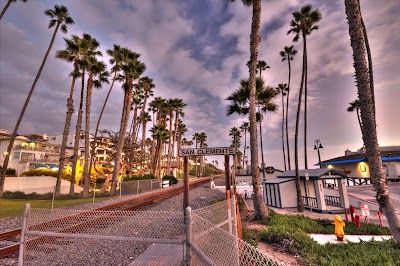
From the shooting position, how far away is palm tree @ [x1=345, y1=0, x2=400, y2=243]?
20.7 feet

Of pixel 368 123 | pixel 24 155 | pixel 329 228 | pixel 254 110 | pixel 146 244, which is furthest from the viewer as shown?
pixel 24 155

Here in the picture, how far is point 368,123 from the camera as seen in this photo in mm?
6637

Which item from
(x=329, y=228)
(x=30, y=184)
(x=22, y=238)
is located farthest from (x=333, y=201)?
(x=30, y=184)

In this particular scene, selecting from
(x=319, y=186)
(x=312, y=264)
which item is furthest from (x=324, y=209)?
(x=312, y=264)

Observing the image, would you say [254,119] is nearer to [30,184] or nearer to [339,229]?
[339,229]

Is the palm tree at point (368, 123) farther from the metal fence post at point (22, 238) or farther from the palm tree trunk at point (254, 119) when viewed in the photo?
the metal fence post at point (22, 238)

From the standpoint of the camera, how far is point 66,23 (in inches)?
957

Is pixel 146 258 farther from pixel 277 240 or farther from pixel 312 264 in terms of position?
pixel 277 240

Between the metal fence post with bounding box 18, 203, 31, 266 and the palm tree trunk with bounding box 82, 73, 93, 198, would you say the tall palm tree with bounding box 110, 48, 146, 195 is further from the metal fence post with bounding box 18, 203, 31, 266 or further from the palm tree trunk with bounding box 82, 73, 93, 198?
the metal fence post with bounding box 18, 203, 31, 266

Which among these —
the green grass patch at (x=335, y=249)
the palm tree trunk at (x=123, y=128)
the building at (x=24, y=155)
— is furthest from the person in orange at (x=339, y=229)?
the building at (x=24, y=155)

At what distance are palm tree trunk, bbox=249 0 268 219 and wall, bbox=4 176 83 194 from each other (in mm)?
27072

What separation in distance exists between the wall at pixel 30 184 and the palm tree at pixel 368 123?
32.1 m

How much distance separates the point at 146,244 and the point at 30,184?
1115 inches

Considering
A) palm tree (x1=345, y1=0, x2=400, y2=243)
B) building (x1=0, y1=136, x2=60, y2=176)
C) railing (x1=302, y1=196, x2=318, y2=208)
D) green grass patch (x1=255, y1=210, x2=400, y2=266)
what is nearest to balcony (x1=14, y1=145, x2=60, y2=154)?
building (x1=0, y1=136, x2=60, y2=176)
